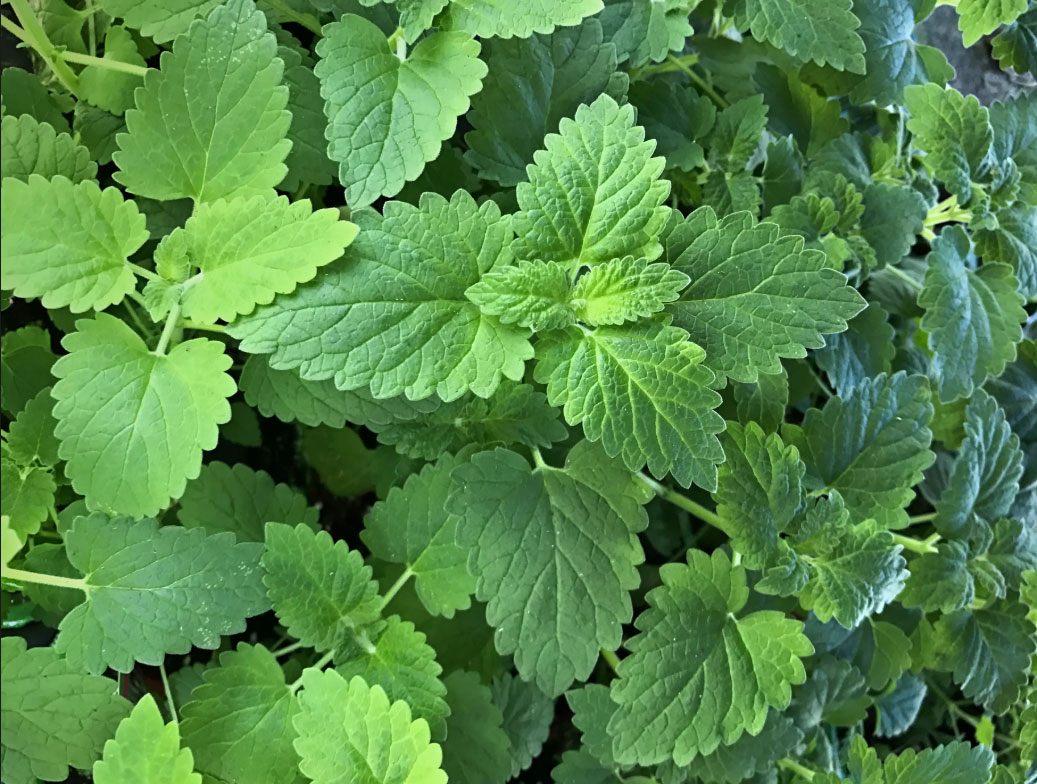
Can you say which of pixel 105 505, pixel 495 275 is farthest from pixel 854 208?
pixel 105 505

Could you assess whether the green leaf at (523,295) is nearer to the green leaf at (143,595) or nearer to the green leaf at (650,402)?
the green leaf at (650,402)

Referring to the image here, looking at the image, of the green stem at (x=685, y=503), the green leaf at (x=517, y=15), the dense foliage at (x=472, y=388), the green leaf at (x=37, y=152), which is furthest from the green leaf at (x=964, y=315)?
the green leaf at (x=37, y=152)

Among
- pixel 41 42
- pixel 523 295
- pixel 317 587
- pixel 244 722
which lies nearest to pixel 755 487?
pixel 523 295

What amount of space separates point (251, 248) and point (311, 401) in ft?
0.53

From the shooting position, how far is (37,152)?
2.43 feet

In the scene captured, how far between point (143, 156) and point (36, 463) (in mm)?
317

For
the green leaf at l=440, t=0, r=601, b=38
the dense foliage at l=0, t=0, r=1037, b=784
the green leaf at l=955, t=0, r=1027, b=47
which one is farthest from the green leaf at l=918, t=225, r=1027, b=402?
the green leaf at l=440, t=0, r=601, b=38

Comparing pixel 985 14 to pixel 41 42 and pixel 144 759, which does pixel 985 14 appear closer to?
pixel 41 42

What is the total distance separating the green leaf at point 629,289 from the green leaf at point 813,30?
0.37 meters

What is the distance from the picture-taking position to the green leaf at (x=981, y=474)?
1079 mm

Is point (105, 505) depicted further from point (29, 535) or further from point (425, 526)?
point (425, 526)

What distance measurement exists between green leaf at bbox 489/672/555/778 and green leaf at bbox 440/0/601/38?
2.43 ft

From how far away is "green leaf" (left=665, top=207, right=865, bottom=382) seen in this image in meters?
0.81

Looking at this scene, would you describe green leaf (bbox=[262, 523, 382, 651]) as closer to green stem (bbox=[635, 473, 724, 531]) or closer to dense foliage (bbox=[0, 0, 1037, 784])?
dense foliage (bbox=[0, 0, 1037, 784])
